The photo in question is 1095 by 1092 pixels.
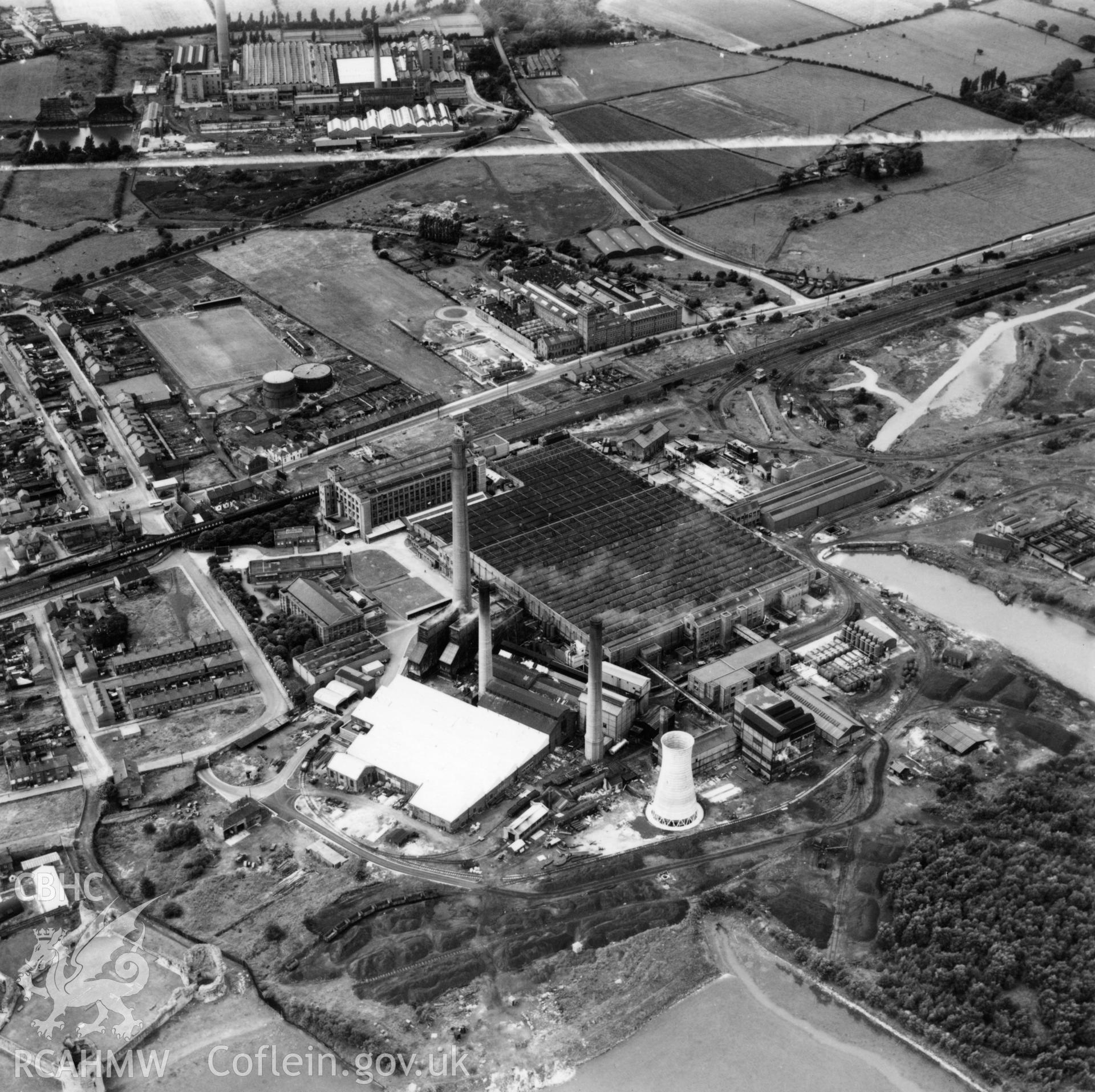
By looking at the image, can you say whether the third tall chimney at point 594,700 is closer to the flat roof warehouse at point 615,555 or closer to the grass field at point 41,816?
the flat roof warehouse at point 615,555

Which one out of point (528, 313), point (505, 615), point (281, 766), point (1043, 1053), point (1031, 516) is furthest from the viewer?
point (528, 313)

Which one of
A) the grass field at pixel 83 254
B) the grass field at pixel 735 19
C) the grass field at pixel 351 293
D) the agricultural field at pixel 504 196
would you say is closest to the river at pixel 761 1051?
the grass field at pixel 351 293

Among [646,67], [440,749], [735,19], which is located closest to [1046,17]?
[735,19]

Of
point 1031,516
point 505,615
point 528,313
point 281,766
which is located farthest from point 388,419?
point 1031,516

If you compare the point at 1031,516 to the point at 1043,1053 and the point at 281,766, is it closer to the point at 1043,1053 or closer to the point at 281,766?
the point at 1043,1053

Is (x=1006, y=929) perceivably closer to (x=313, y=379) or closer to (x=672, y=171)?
(x=313, y=379)

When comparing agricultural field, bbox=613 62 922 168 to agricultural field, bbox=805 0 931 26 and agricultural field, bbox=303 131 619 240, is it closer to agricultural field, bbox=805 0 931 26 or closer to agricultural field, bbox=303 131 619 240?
agricultural field, bbox=303 131 619 240
